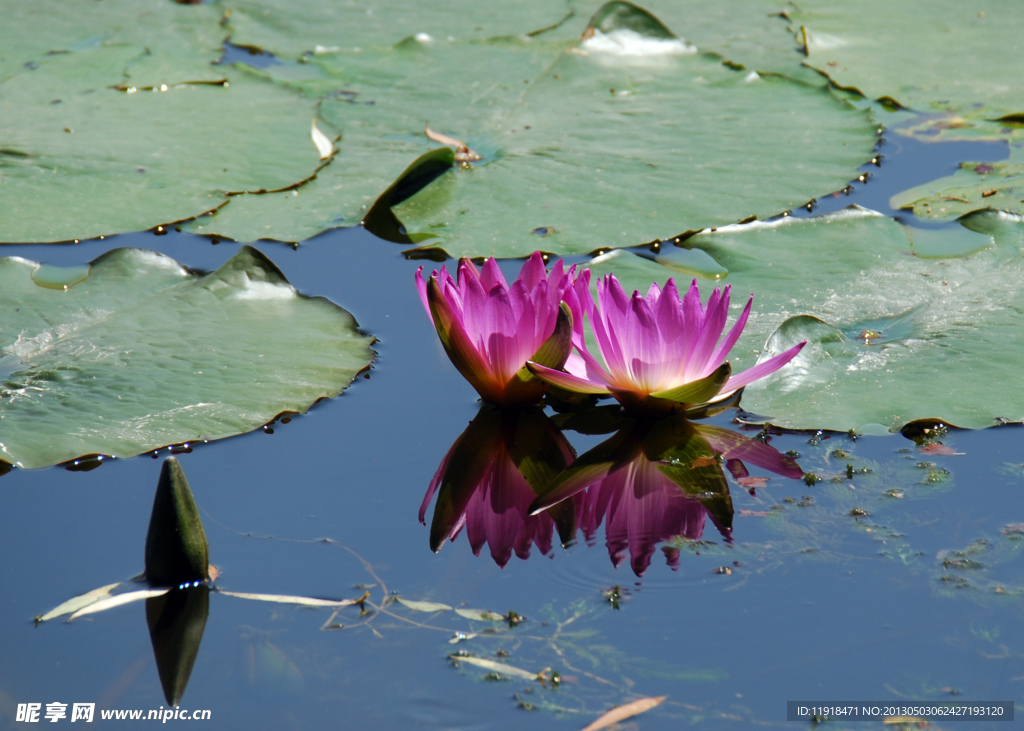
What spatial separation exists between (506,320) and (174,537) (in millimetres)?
876

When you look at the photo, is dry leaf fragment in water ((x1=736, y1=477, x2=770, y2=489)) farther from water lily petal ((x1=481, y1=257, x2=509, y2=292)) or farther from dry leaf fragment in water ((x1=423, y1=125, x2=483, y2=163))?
dry leaf fragment in water ((x1=423, y1=125, x2=483, y2=163))

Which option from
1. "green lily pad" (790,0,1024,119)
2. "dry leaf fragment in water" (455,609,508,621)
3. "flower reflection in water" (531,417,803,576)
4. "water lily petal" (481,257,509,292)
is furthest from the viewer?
"green lily pad" (790,0,1024,119)

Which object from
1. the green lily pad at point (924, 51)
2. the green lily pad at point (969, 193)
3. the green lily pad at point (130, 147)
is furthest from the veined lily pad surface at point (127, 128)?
the green lily pad at point (924, 51)

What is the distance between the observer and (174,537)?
1690 millimetres

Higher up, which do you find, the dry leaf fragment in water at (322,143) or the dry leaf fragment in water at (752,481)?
the dry leaf fragment in water at (322,143)

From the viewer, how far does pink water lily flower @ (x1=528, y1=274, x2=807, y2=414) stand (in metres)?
2.05

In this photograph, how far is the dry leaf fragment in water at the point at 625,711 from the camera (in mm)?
1436

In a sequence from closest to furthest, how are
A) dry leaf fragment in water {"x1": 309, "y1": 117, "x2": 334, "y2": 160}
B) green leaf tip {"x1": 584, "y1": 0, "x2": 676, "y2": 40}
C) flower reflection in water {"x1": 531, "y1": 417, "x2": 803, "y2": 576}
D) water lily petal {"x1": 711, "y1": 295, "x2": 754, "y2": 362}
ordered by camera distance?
flower reflection in water {"x1": 531, "y1": 417, "x2": 803, "y2": 576}
water lily petal {"x1": 711, "y1": 295, "x2": 754, "y2": 362}
dry leaf fragment in water {"x1": 309, "y1": 117, "x2": 334, "y2": 160}
green leaf tip {"x1": 584, "y1": 0, "x2": 676, "y2": 40}

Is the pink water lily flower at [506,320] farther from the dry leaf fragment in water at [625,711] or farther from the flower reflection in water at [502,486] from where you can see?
the dry leaf fragment in water at [625,711]

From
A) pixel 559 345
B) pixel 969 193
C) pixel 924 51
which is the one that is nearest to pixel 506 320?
pixel 559 345

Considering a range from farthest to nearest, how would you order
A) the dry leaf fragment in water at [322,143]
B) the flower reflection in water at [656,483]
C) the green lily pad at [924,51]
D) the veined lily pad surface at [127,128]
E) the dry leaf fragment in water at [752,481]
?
the green lily pad at [924,51], the dry leaf fragment in water at [322,143], the veined lily pad surface at [127,128], the dry leaf fragment in water at [752,481], the flower reflection in water at [656,483]

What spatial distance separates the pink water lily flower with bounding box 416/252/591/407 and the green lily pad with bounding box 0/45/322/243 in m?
1.46

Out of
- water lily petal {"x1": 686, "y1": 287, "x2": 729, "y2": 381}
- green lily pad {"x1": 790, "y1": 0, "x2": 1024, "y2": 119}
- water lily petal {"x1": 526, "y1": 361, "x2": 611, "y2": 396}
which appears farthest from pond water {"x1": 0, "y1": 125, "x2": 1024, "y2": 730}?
green lily pad {"x1": 790, "y1": 0, "x2": 1024, "y2": 119}

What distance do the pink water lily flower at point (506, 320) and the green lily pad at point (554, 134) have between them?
28.3 inches
